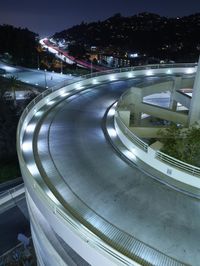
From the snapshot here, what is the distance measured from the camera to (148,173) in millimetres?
13039

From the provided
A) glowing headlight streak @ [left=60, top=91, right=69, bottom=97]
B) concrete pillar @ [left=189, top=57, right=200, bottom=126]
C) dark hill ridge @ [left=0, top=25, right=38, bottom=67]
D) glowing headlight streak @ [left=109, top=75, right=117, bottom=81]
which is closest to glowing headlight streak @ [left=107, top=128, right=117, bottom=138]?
concrete pillar @ [left=189, top=57, right=200, bottom=126]

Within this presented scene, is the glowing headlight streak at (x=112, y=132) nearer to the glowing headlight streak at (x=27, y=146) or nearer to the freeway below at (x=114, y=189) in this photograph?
the freeway below at (x=114, y=189)

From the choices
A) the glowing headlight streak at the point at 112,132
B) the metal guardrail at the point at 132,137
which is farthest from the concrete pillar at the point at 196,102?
the glowing headlight streak at the point at 112,132

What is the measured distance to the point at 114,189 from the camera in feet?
39.1

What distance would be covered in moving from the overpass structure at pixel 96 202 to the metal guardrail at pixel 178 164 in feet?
3.85

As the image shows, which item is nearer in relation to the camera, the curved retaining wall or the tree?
the curved retaining wall

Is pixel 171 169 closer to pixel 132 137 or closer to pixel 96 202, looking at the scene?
pixel 132 137

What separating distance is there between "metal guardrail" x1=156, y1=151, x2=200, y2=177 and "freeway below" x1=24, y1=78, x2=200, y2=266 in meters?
1.18

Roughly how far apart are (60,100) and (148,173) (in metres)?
13.0

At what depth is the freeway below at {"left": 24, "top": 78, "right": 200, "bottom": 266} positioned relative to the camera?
9594mm

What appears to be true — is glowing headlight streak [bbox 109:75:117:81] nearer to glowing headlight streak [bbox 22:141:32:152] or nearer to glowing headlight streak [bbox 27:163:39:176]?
glowing headlight streak [bbox 22:141:32:152]

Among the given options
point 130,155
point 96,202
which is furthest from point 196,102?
point 96,202

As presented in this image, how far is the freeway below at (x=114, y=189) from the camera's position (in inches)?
378

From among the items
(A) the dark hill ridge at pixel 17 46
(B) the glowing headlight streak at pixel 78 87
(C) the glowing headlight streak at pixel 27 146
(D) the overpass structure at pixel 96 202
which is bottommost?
(D) the overpass structure at pixel 96 202
